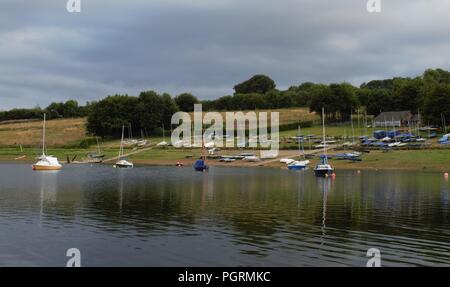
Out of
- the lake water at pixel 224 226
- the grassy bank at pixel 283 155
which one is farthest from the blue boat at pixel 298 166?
the lake water at pixel 224 226

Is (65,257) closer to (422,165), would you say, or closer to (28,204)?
(28,204)

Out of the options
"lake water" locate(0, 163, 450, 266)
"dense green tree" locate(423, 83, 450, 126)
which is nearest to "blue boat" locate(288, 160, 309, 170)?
"lake water" locate(0, 163, 450, 266)

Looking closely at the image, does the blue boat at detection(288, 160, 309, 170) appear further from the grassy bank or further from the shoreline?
the grassy bank

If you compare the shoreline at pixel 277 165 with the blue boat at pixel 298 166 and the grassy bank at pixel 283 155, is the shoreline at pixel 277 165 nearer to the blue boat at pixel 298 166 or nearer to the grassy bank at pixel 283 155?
the grassy bank at pixel 283 155

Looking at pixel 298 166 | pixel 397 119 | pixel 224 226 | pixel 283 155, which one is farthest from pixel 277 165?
pixel 224 226

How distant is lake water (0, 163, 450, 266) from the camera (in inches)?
1189

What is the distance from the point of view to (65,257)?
30031 millimetres

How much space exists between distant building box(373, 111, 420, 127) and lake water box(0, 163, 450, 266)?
12252 centimetres

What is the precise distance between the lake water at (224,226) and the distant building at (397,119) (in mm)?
122519

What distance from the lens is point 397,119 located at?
192 meters

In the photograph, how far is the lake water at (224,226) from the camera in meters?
30.2

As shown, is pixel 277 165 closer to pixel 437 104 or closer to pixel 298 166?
pixel 298 166

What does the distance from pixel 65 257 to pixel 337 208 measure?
2924 centimetres
